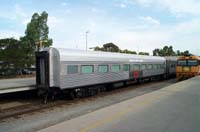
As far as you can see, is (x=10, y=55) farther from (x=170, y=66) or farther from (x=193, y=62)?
(x=193, y=62)

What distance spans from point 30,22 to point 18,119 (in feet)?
123

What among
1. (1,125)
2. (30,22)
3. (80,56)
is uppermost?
(30,22)

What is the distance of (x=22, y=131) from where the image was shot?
24.6 feet

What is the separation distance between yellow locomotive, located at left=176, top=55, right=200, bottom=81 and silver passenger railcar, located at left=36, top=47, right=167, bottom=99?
34.3 feet

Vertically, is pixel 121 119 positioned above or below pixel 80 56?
below

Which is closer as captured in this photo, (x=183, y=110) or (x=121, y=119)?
(x=121, y=119)

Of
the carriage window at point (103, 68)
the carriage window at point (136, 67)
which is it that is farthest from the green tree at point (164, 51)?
the carriage window at point (103, 68)

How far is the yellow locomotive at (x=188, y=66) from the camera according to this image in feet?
88.3

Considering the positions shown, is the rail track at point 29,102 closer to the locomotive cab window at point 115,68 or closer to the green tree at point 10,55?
the locomotive cab window at point 115,68

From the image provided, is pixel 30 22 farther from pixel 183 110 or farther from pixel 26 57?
pixel 183 110

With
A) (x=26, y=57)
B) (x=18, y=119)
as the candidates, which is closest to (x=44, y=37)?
(x=26, y=57)

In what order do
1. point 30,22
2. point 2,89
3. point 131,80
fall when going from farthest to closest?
point 30,22
point 131,80
point 2,89

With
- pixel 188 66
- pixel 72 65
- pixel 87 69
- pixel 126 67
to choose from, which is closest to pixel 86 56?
pixel 87 69

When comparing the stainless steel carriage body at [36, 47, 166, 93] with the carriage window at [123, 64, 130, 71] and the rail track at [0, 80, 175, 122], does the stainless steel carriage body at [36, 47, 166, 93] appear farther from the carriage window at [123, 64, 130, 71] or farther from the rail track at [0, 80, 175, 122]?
the rail track at [0, 80, 175, 122]
